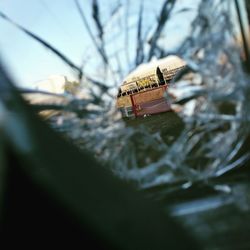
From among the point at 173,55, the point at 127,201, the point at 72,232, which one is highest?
the point at 173,55

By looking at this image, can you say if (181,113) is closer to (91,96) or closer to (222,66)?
(222,66)

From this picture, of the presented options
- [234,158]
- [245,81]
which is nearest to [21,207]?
[234,158]

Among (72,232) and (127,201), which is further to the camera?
(72,232)

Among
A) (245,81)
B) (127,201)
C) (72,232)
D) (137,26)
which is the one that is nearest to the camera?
(127,201)

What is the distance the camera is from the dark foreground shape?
1540 millimetres

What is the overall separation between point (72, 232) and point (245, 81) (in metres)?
1.56

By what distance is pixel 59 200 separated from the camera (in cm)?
163

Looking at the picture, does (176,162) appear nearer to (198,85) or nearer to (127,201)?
(198,85)

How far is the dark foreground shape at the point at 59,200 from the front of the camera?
1.54 meters

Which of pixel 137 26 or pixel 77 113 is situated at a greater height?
pixel 137 26

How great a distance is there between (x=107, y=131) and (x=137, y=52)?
670 millimetres

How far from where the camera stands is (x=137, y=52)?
246cm

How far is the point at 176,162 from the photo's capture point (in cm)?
230

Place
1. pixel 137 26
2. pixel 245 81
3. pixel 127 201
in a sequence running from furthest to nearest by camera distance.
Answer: pixel 137 26
pixel 245 81
pixel 127 201
